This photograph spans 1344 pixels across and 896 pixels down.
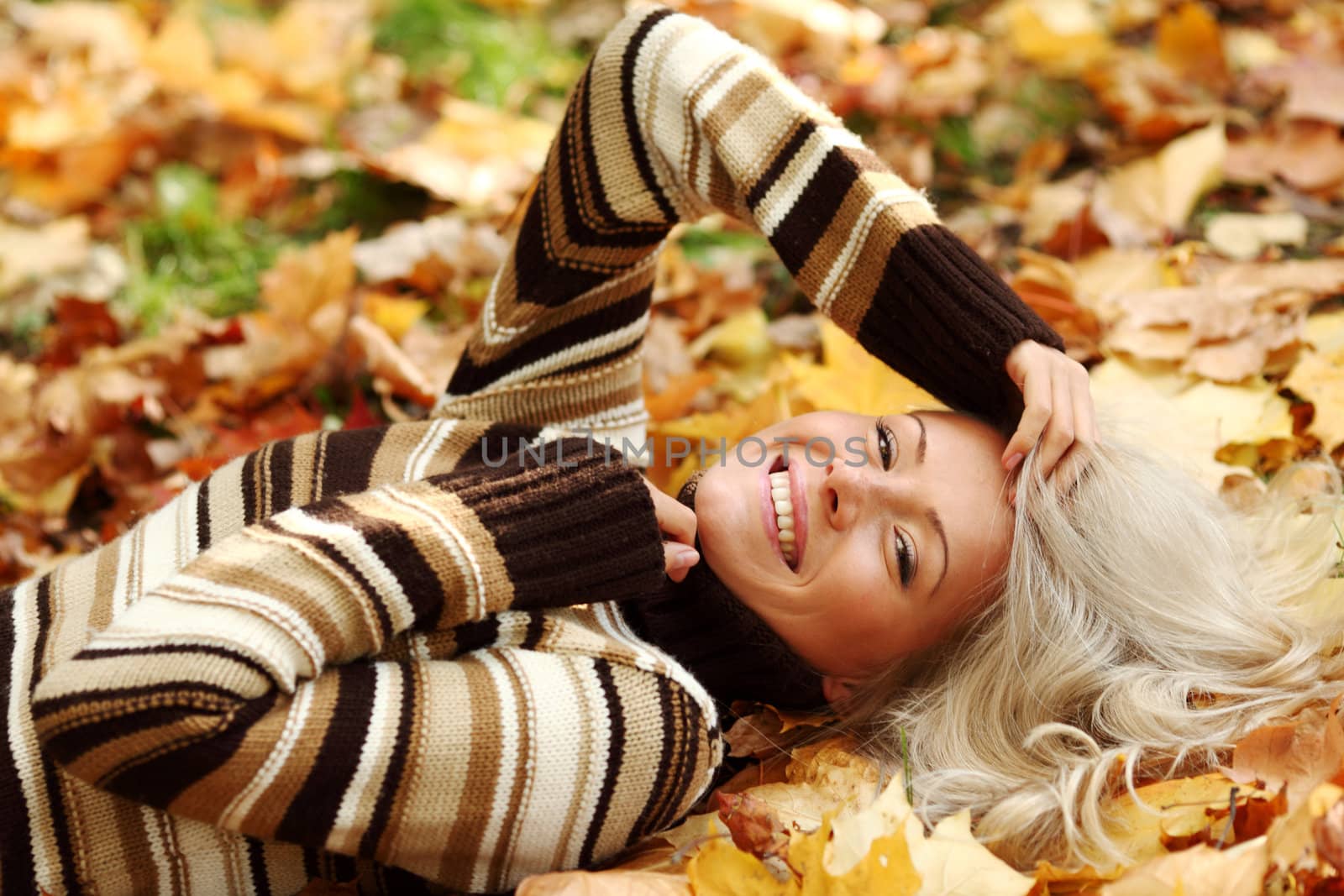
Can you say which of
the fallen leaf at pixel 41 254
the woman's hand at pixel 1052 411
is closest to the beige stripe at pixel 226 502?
the woman's hand at pixel 1052 411

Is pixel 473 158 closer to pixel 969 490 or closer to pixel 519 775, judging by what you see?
pixel 969 490

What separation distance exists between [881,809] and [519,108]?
104 inches

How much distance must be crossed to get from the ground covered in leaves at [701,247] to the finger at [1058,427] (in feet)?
1.48

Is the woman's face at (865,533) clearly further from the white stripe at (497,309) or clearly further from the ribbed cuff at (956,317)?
the white stripe at (497,309)

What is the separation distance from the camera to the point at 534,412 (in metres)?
1.97

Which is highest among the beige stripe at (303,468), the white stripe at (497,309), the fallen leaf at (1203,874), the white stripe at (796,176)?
the white stripe at (796,176)

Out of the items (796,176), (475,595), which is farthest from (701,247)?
(475,595)

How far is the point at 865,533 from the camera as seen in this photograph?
5.50 ft

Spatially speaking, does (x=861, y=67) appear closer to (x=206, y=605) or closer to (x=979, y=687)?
(x=979, y=687)

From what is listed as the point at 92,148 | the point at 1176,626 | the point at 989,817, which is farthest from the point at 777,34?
the point at 989,817

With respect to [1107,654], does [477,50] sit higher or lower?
higher

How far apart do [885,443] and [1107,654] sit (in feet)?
1.48

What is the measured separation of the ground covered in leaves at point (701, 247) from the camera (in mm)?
1729

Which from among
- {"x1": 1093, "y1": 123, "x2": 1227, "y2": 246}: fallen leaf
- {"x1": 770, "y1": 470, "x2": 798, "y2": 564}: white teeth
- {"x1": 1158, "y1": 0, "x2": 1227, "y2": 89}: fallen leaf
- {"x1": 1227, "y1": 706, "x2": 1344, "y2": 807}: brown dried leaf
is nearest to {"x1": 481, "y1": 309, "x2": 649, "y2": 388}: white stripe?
{"x1": 770, "y1": 470, "x2": 798, "y2": 564}: white teeth
